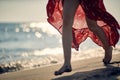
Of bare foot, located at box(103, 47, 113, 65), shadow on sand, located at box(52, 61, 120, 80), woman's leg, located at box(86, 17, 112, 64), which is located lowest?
shadow on sand, located at box(52, 61, 120, 80)

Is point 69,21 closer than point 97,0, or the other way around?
point 69,21

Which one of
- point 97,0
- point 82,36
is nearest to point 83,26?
point 82,36

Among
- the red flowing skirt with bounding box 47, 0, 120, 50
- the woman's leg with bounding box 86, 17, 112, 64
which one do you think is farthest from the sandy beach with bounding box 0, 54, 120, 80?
the red flowing skirt with bounding box 47, 0, 120, 50

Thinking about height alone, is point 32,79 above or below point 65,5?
below

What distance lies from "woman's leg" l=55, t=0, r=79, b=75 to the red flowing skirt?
311 mm

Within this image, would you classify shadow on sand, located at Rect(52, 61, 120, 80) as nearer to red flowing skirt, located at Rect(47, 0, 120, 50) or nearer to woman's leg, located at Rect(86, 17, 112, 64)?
woman's leg, located at Rect(86, 17, 112, 64)

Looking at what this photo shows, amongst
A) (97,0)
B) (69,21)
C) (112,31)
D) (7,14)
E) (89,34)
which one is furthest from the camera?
(7,14)

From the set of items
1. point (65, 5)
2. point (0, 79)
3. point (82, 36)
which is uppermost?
point (65, 5)

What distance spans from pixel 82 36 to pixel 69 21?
4.45 feet

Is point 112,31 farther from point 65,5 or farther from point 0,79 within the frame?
point 0,79

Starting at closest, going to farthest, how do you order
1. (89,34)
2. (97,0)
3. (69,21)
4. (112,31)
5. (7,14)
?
1. (69,21)
2. (97,0)
3. (112,31)
4. (89,34)
5. (7,14)

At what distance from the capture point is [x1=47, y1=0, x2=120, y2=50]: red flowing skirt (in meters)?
6.22

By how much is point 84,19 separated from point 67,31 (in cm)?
124

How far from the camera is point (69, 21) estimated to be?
5871mm
